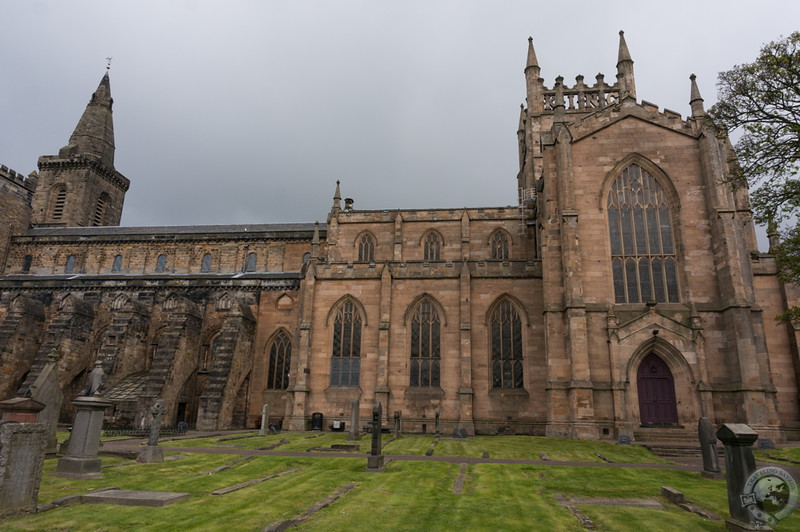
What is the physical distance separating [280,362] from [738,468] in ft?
95.2

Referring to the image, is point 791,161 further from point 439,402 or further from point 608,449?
point 439,402

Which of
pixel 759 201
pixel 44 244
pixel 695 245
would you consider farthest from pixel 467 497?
pixel 44 244

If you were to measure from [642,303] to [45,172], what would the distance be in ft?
185

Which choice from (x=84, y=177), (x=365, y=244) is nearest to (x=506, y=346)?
(x=365, y=244)

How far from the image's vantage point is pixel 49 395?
→ 51.3 ft

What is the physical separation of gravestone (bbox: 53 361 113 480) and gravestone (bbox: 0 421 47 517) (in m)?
3.60

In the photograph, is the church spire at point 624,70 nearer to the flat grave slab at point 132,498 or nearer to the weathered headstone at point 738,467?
the weathered headstone at point 738,467

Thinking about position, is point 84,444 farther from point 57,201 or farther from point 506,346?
point 57,201

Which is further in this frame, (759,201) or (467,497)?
(759,201)

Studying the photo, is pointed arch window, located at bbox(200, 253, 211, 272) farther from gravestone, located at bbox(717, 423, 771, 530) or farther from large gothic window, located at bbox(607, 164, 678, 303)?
gravestone, located at bbox(717, 423, 771, 530)

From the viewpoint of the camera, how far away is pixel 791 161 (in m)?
13.2

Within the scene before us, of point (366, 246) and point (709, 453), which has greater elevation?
point (366, 246)

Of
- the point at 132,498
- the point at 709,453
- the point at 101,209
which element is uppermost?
the point at 101,209

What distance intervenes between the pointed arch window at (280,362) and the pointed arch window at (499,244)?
1496cm
